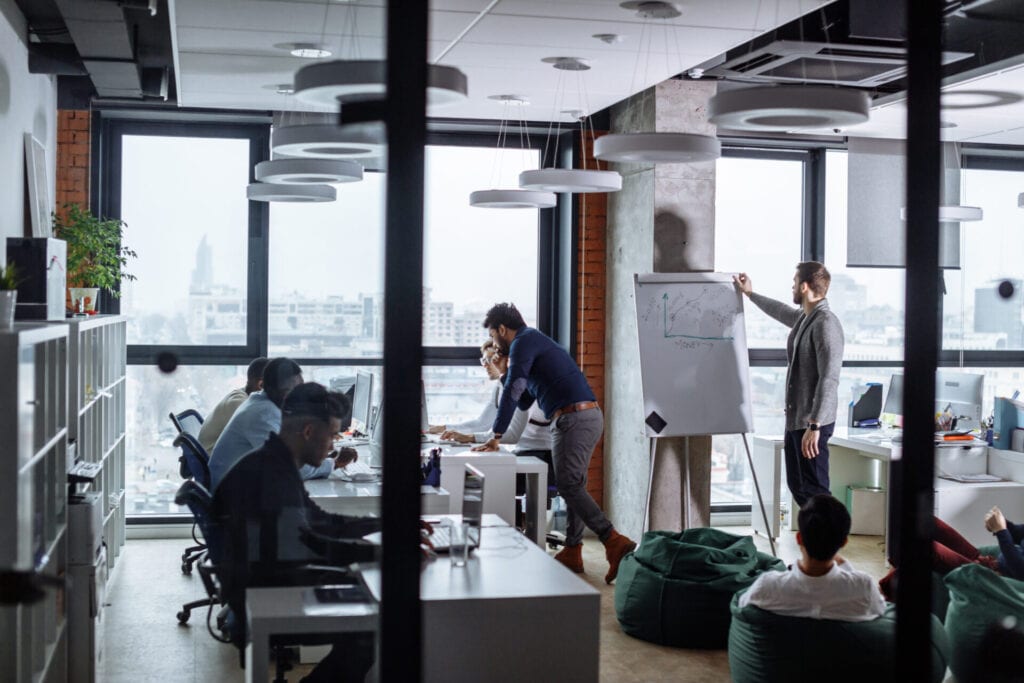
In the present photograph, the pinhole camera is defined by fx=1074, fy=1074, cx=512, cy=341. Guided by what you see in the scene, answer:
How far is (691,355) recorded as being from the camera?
253 inches

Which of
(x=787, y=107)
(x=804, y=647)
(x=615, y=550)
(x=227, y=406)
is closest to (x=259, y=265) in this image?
(x=227, y=406)

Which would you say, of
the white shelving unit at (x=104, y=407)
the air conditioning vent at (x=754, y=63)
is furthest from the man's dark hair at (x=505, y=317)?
the white shelving unit at (x=104, y=407)

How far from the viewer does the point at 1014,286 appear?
6.46 meters

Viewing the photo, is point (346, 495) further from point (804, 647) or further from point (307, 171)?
point (804, 647)

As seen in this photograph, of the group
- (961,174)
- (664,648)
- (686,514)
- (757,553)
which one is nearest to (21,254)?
(664,648)

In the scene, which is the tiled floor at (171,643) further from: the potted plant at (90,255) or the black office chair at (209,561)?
the potted plant at (90,255)

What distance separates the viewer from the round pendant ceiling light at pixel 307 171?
2307mm

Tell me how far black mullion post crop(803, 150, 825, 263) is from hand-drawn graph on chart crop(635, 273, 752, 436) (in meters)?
1.87

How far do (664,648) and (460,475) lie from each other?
5.68ft

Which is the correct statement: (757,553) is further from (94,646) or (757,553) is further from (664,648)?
(94,646)

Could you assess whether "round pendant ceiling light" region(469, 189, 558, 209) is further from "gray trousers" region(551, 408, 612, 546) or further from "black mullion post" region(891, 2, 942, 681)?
"black mullion post" region(891, 2, 942, 681)

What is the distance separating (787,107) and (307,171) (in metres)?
1.61

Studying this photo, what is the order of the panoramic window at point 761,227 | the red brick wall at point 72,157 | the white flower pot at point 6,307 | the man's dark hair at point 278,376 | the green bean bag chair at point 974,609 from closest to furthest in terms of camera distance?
1. the man's dark hair at point 278,376
2. the white flower pot at point 6,307
3. the green bean bag chair at point 974,609
4. the red brick wall at point 72,157
5. the panoramic window at point 761,227

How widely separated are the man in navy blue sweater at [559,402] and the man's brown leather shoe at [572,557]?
1cm
